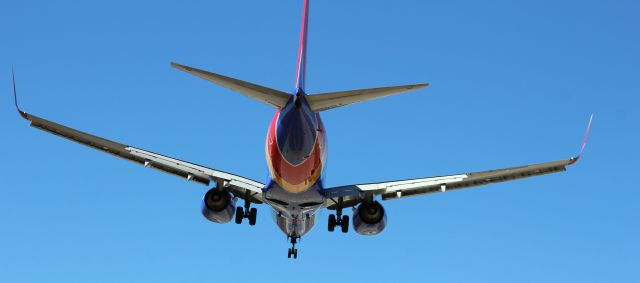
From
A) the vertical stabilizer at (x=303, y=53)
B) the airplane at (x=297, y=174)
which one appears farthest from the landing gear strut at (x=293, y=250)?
the vertical stabilizer at (x=303, y=53)

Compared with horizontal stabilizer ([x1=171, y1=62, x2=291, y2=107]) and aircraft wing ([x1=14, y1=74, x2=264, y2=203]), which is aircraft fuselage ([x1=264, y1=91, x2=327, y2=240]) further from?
aircraft wing ([x1=14, y1=74, x2=264, y2=203])

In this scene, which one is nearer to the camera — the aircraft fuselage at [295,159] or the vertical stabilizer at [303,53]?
the aircraft fuselage at [295,159]

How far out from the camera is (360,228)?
3672cm

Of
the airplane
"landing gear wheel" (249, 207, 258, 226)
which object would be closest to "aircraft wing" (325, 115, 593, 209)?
the airplane

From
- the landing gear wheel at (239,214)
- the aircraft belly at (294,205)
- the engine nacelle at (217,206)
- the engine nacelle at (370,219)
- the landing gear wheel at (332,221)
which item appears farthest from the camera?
the landing gear wheel at (332,221)

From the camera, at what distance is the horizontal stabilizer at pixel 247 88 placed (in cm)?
2667

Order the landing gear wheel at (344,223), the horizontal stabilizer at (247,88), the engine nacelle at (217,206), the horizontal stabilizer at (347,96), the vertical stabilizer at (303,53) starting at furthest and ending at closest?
the landing gear wheel at (344,223) → the engine nacelle at (217,206) → the vertical stabilizer at (303,53) → the horizontal stabilizer at (347,96) → the horizontal stabilizer at (247,88)

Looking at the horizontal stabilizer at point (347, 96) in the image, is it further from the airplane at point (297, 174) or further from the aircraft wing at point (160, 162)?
the aircraft wing at point (160, 162)

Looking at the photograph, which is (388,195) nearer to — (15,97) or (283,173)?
(283,173)

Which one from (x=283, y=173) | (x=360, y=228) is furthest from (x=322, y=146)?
(x=360, y=228)

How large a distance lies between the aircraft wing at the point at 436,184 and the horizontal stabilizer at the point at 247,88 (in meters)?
7.91

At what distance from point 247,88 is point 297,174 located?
4.46 m

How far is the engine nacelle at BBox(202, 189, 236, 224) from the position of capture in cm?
3578

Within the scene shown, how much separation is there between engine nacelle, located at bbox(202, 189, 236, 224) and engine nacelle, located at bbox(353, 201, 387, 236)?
5254 millimetres
